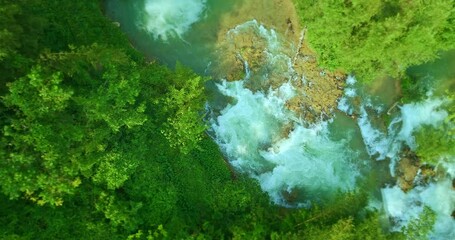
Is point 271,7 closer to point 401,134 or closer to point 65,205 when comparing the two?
point 401,134

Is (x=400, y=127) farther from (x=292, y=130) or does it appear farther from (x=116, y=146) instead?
(x=116, y=146)

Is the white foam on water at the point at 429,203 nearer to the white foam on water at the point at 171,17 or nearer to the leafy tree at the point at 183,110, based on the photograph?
the leafy tree at the point at 183,110

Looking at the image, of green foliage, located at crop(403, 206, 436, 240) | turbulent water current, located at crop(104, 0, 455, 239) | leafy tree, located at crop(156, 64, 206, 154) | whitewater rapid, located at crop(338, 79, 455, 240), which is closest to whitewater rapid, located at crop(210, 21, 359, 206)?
turbulent water current, located at crop(104, 0, 455, 239)

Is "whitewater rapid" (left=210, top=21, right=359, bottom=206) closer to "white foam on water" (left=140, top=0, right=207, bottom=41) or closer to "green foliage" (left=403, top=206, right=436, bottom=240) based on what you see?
"white foam on water" (left=140, top=0, right=207, bottom=41)

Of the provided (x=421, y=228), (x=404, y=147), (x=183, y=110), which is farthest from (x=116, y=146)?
(x=404, y=147)

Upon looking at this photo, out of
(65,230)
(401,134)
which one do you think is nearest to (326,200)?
(401,134)

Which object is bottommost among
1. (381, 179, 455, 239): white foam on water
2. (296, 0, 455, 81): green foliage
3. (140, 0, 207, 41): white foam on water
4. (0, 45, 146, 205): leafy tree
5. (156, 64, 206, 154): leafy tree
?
(0, 45, 146, 205): leafy tree

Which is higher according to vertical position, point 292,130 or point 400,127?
point 400,127
